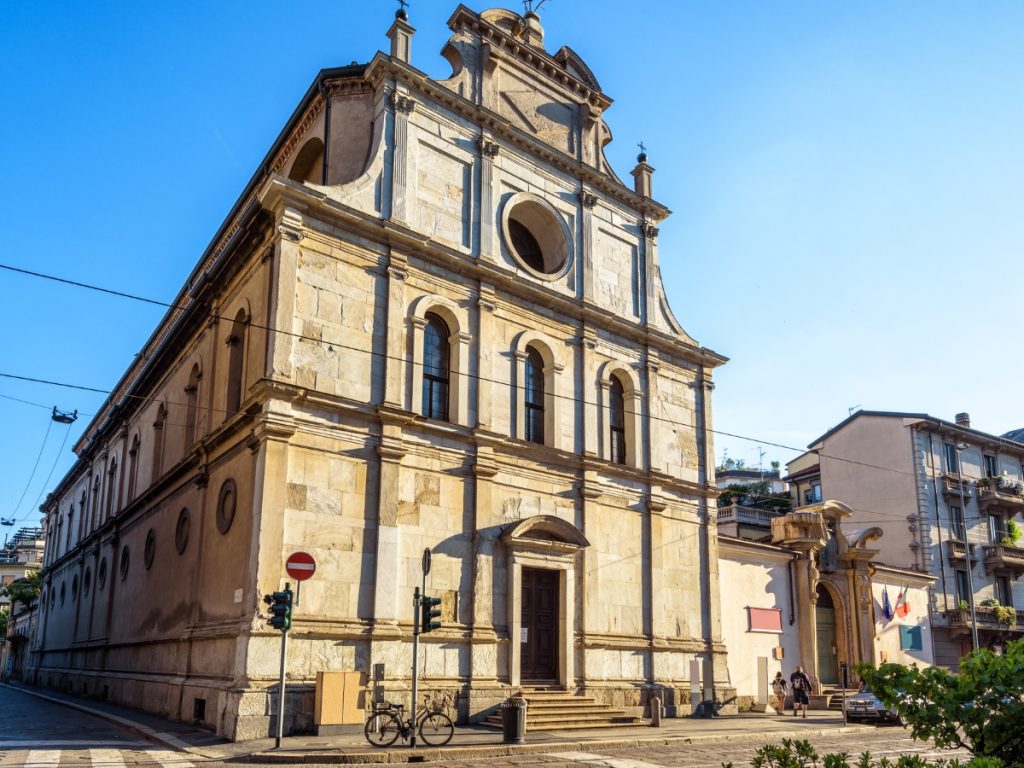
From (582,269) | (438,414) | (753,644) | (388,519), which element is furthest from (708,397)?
(388,519)

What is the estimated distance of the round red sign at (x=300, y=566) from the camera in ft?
55.7

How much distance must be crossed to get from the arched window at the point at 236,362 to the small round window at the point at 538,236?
771cm

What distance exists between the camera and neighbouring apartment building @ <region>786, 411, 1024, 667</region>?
140 ft

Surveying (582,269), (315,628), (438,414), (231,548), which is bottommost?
(315,628)

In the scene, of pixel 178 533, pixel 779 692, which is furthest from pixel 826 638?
pixel 178 533

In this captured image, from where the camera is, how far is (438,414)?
22094 mm

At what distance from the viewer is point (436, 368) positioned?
882 inches

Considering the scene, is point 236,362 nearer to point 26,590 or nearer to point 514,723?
point 514,723

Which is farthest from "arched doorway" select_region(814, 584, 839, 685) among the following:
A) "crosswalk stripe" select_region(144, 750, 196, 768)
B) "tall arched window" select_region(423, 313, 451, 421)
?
"crosswalk stripe" select_region(144, 750, 196, 768)

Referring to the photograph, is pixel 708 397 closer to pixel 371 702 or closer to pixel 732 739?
pixel 732 739

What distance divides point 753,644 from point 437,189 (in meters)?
17.6

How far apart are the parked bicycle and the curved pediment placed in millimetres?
5237

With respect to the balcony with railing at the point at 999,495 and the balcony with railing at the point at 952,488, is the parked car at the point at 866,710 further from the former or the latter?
the balcony with railing at the point at 999,495

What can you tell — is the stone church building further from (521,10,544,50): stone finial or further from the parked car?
the parked car
